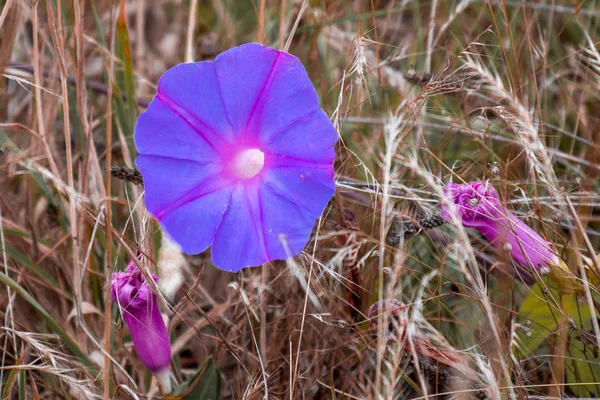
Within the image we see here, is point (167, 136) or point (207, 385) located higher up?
point (167, 136)

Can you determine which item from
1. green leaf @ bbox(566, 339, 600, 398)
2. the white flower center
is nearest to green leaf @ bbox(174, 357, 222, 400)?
the white flower center

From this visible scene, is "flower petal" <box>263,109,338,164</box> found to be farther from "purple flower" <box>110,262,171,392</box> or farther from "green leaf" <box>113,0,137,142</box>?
"green leaf" <box>113,0,137,142</box>

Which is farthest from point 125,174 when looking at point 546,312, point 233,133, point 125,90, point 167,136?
point 546,312

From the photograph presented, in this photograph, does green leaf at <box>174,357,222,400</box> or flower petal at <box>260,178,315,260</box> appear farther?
green leaf at <box>174,357,222,400</box>

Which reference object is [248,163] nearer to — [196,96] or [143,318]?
[196,96]

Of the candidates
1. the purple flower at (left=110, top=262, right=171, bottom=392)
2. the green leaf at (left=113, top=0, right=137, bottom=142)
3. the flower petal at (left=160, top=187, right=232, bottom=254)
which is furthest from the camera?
the green leaf at (left=113, top=0, right=137, bottom=142)

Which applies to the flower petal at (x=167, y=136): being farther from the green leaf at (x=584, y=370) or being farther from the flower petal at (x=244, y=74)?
the green leaf at (x=584, y=370)

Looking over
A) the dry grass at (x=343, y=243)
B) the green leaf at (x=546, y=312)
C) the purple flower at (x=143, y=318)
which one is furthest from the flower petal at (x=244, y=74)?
the green leaf at (x=546, y=312)
